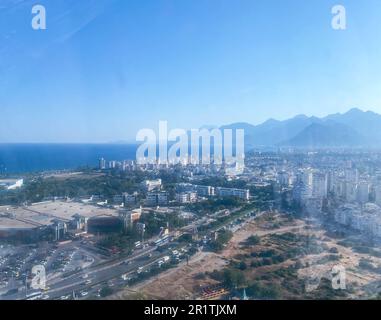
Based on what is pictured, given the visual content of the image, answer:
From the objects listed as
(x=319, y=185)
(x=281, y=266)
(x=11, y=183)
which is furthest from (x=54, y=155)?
(x=319, y=185)

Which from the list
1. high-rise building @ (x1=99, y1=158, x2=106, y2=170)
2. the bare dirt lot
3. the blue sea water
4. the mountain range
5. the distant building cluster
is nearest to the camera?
the bare dirt lot

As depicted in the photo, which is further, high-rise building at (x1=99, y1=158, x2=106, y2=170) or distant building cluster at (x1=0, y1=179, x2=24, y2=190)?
high-rise building at (x1=99, y1=158, x2=106, y2=170)

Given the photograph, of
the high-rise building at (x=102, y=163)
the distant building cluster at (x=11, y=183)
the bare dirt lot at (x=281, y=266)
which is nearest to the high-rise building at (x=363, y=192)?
the bare dirt lot at (x=281, y=266)

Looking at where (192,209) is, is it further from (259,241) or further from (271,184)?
(271,184)

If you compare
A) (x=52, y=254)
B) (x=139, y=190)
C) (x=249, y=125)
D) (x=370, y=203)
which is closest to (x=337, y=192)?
(x=370, y=203)

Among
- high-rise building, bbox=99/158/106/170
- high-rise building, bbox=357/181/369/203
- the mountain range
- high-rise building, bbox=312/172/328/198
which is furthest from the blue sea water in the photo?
high-rise building, bbox=357/181/369/203

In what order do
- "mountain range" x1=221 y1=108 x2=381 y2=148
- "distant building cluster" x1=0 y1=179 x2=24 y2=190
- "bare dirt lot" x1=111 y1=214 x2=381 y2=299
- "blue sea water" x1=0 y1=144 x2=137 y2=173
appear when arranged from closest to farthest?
"bare dirt lot" x1=111 y1=214 x2=381 y2=299
"distant building cluster" x1=0 y1=179 x2=24 y2=190
"blue sea water" x1=0 y1=144 x2=137 y2=173
"mountain range" x1=221 y1=108 x2=381 y2=148

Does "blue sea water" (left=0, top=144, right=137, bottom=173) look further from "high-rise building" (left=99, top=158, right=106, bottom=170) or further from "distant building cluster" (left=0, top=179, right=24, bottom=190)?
"distant building cluster" (left=0, top=179, right=24, bottom=190)

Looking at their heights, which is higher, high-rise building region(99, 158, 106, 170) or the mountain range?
the mountain range
